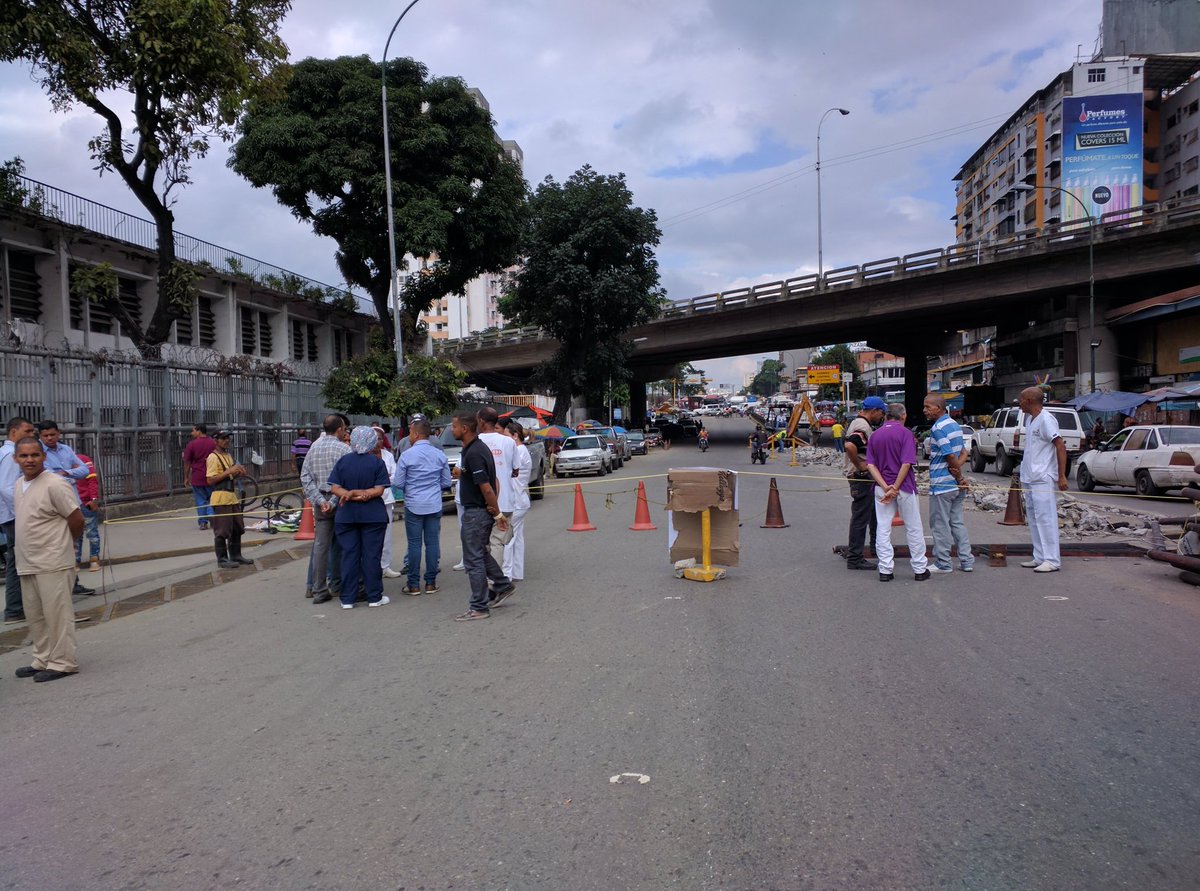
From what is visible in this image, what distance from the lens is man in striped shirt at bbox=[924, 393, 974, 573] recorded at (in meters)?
8.97

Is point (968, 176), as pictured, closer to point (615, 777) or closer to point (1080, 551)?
point (1080, 551)

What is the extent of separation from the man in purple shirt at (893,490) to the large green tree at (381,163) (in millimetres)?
24865

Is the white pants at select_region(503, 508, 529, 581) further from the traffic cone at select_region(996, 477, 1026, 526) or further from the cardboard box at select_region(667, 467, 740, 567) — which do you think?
the traffic cone at select_region(996, 477, 1026, 526)

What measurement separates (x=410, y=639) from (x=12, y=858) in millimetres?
3547

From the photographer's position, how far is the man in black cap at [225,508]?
1080 centimetres

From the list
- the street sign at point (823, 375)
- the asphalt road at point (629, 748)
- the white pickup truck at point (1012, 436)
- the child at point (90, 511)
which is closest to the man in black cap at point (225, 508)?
the child at point (90, 511)

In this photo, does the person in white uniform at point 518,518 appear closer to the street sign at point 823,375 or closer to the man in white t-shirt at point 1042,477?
the man in white t-shirt at point 1042,477

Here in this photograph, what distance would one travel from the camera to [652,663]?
19.7ft

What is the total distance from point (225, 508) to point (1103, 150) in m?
62.1

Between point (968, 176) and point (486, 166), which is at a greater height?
point (968, 176)

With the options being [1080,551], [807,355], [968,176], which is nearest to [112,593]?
[1080,551]

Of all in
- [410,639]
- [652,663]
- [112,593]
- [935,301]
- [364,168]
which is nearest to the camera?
[652,663]

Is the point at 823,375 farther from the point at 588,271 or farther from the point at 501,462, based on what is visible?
the point at 501,462

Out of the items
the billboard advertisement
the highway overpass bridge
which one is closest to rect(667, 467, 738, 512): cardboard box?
the highway overpass bridge
